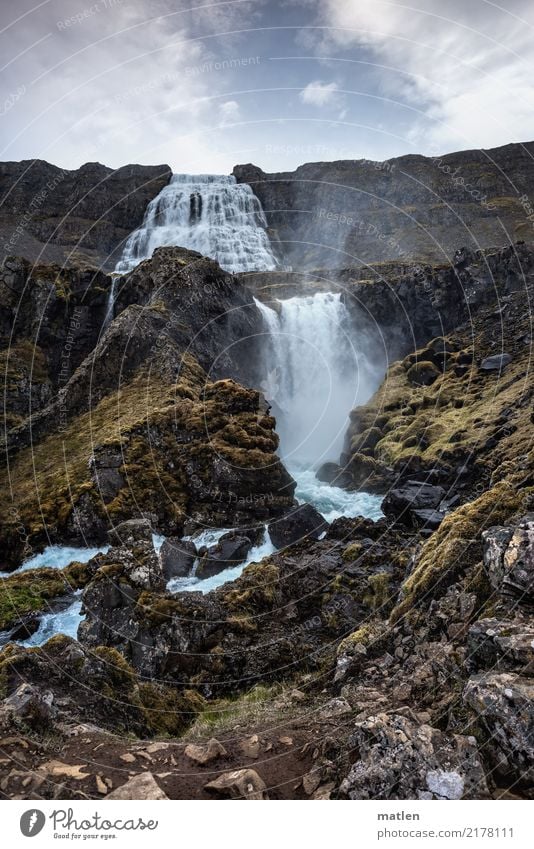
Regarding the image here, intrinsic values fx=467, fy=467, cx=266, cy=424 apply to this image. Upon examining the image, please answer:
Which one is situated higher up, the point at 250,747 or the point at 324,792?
the point at 324,792

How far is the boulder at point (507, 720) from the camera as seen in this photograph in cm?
567

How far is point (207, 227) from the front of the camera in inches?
3679

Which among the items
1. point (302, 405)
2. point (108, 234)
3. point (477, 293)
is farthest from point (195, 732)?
point (108, 234)

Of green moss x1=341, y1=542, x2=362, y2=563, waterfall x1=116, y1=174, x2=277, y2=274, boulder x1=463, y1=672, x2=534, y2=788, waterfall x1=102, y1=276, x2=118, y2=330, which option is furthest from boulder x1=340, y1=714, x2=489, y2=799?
waterfall x1=116, y1=174, x2=277, y2=274

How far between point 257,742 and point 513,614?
16.6ft

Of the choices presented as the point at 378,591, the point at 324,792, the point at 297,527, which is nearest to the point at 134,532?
the point at 378,591

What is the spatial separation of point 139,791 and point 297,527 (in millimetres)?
19825

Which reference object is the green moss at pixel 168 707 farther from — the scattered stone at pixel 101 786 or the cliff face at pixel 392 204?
the cliff face at pixel 392 204

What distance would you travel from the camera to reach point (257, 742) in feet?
27.6

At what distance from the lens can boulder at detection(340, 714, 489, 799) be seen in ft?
19.2

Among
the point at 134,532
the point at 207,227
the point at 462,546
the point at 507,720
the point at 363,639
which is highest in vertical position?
the point at 207,227

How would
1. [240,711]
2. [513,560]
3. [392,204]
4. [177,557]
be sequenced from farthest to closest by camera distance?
[392,204]
[177,557]
[240,711]
[513,560]

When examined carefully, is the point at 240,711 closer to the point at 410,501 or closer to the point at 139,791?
the point at 139,791

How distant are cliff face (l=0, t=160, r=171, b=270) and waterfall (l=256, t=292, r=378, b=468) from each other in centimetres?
6493
